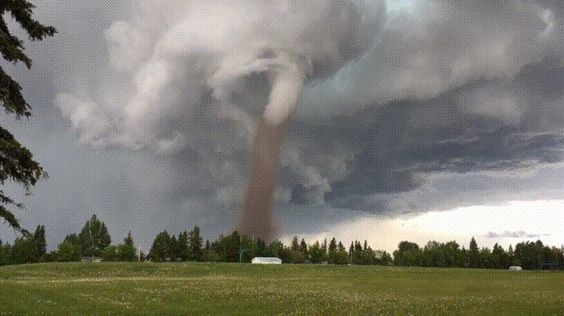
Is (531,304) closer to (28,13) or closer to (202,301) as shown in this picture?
(202,301)

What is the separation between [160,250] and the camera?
188625 millimetres

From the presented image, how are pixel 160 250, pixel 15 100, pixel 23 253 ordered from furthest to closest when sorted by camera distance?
pixel 160 250, pixel 23 253, pixel 15 100

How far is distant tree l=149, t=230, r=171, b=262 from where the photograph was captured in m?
188

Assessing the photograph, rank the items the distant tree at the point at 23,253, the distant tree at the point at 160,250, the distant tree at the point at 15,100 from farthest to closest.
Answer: the distant tree at the point at 160,250, the distant tree at the point at 23,253, the distant tree at the point at 15,100

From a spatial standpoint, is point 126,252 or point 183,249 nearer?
point 126,252

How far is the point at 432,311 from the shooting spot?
2789 centimetres

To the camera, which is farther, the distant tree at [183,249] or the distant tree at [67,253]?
the distant tree at [183,249]

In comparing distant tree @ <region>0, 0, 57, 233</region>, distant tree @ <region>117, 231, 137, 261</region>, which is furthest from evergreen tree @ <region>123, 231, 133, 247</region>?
distant tree @ <region>0, 0, 57, 233</region>

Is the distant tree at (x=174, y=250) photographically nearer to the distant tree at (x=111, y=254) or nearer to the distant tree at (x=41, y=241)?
the distant tree at (x=111, y=254)

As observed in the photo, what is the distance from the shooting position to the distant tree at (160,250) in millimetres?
188500

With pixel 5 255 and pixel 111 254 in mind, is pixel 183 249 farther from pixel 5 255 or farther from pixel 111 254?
pixel 5 255

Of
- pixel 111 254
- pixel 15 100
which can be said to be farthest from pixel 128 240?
pixel 15 100

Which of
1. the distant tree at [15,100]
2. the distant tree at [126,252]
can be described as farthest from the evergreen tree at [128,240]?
the distant tree at [15,100]

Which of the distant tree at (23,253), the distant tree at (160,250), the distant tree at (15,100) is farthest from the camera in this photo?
the distant tree at (160,250)
